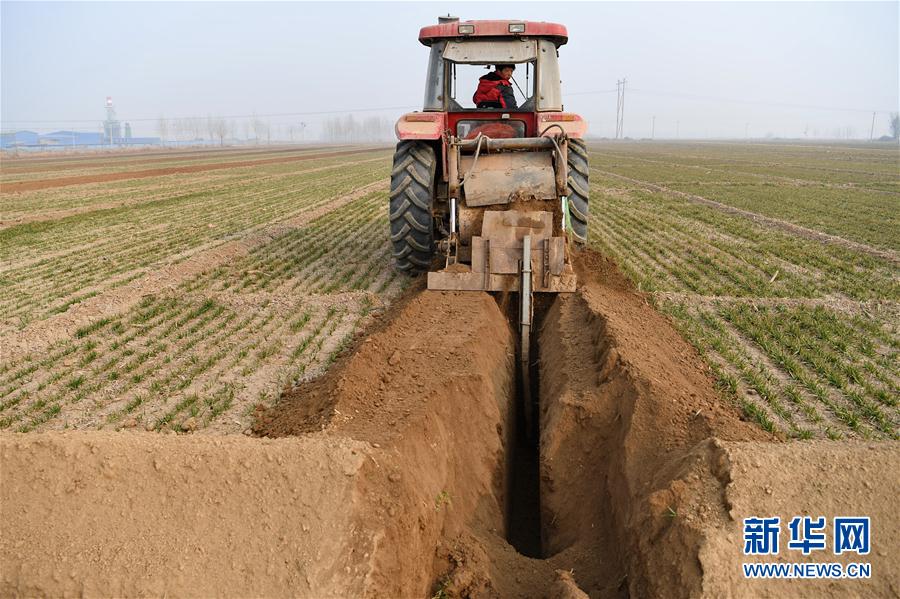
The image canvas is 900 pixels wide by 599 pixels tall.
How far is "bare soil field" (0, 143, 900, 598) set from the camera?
9.22 feet

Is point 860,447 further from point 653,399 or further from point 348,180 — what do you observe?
point 348,180

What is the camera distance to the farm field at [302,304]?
16.7ft

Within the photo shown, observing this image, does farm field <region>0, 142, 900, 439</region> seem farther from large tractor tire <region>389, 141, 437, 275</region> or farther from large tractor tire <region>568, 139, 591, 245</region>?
large tractor tire <region>568, 139, 591, 245</region>

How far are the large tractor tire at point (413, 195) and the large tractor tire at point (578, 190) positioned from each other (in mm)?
1571

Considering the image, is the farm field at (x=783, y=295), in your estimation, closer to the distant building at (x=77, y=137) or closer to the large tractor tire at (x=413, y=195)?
the large tractor tire at (x=413, y=195)

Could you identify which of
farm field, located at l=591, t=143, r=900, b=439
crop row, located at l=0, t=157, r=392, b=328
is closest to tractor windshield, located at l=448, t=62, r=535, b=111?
farm field, located at l=591, t=143, r=900, b=439

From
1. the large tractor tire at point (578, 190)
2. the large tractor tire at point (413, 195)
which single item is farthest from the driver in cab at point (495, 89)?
the large tractor tire at point (578, 190)

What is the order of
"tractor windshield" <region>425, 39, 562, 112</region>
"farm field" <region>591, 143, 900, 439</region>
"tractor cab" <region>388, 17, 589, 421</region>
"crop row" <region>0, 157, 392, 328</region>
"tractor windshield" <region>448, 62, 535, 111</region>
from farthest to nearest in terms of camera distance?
1. "crop row" <region>0, 157, 392, 328</region>
2. "tractor windshield" <region>448, 62, 535, 111</region>
3. "tractor windshield" <region>425, 39, 562, 112</region>
4. "tractor cab" <region>388, 17, 589, 421</region>
5. "farm field" <region>591, 143, 900, 439</region>

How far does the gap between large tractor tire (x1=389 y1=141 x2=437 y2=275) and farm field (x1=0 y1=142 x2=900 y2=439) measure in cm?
80

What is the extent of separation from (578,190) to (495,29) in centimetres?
209

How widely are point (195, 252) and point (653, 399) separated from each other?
8.74 metres

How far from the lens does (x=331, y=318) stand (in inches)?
279

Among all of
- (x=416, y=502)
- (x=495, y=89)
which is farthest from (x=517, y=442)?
(x=495, y=89)

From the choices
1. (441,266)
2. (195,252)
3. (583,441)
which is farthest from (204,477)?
(195,252)
